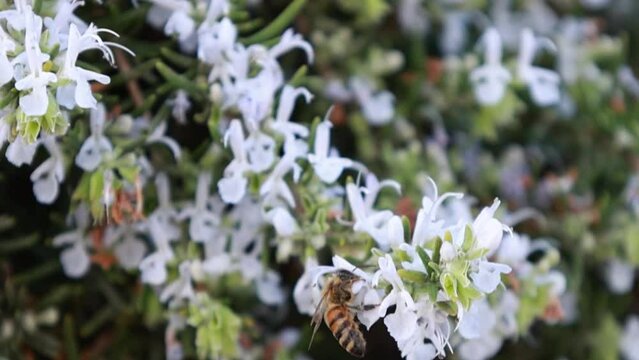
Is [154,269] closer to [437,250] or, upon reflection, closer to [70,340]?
[70,340]

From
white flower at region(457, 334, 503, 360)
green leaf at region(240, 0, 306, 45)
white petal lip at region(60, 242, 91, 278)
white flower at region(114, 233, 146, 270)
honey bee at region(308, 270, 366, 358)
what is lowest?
white flower at region(457, 334, 503, 360)

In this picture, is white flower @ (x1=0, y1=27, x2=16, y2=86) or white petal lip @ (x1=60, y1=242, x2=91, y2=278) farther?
white petal lip @ (x1=60, y1=242, x2=91, y2=278)

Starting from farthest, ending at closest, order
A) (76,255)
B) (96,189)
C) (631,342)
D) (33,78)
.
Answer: (631,342)
(76,255)
(96,189)
(33,78)

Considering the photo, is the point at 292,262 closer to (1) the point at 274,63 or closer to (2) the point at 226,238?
(2) the point at 226,238

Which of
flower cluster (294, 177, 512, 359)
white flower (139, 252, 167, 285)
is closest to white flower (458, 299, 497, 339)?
flower cluster (294, 177, 512, 359)

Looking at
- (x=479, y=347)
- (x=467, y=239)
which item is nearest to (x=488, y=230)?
(x=467, y=239)

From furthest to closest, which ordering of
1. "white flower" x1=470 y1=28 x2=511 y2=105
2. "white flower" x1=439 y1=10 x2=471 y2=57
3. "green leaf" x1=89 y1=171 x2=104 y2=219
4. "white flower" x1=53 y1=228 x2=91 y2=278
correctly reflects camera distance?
1. "white flower" x1=439 y1=10 x2=471 y2=57
2. "white flower" x1=470 y1=28 x2=511 y2=105
3. "white flower" x1=53 y1=228 x2=91 y2=278
4. "green leaf" x1=89 y1=171 x2=104 y2=219

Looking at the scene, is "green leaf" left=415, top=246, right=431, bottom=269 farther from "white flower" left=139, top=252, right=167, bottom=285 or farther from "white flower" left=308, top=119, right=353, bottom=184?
"white flower" left=139, top=252, right=167, bottom=285
